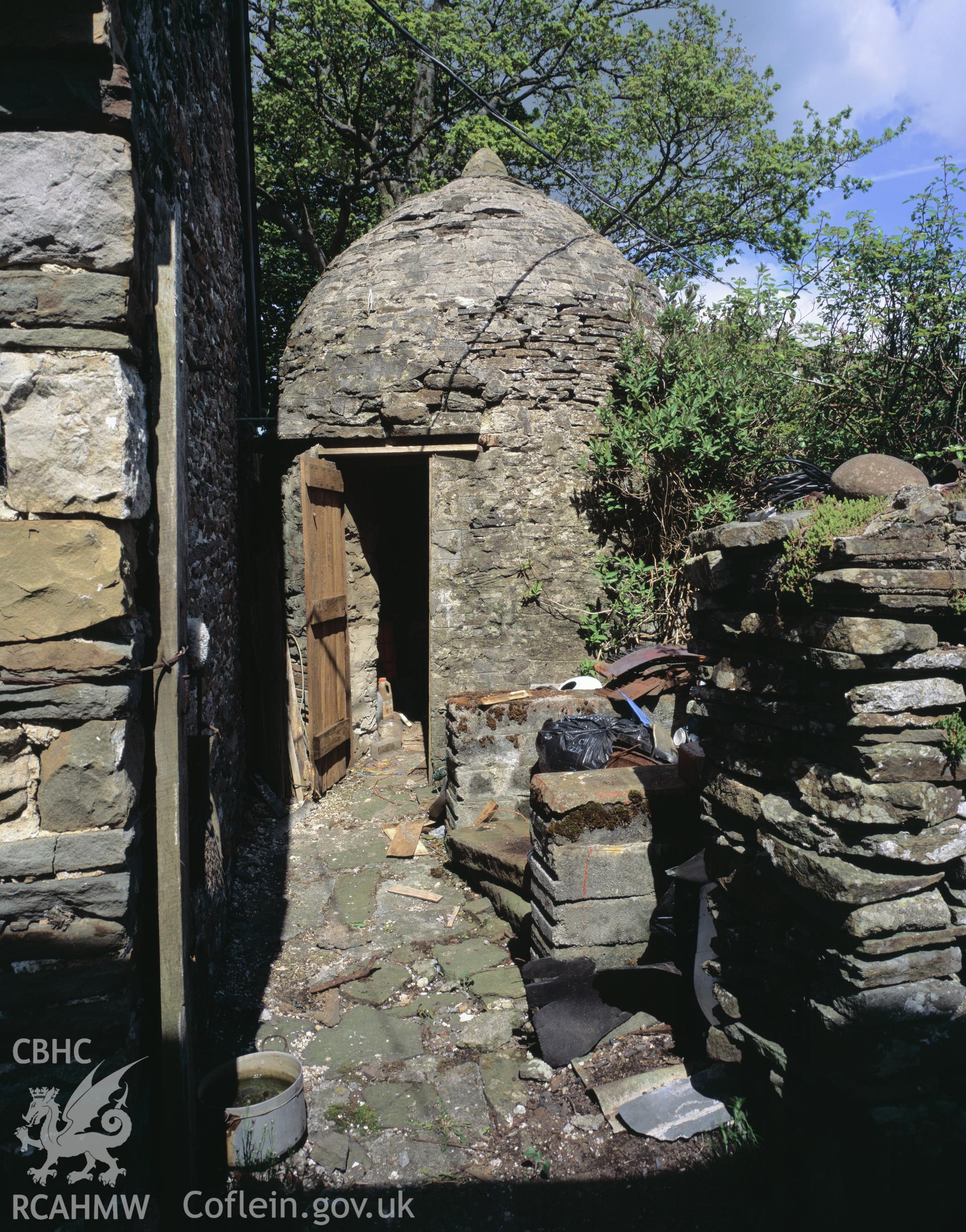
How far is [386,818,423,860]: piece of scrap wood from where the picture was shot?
5.38 metres

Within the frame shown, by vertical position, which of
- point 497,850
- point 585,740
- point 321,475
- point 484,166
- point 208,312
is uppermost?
point 484,166

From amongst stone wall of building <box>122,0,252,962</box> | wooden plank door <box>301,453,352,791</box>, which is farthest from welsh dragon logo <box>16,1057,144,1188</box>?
wooden plank door <box>301,453,352,791</box>

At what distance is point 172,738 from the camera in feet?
7.75

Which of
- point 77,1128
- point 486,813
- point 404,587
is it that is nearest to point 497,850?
point 486,813

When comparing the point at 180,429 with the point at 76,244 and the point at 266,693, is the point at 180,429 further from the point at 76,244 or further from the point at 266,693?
the point at 266,693

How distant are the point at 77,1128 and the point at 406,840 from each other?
3.51 metres

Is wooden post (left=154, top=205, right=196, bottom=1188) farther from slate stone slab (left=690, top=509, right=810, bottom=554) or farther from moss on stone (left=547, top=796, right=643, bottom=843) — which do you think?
slate stone slab (left=690, top=509, right=810, bottom=554)

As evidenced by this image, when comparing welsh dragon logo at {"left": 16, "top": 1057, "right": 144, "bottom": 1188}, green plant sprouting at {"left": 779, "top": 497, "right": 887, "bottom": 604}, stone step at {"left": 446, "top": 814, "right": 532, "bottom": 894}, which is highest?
green plant sprouting at {"left": 779, "top": 497, "right": 887, "bottom": 604}

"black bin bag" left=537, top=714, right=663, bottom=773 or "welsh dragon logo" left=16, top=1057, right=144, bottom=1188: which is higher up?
"black bin bag" left=537, top=714, right=663, bottom=773

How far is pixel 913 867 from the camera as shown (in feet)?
7.83

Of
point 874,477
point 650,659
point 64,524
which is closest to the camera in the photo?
point 64,524

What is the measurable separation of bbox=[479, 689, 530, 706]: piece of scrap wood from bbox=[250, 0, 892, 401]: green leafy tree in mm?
12443

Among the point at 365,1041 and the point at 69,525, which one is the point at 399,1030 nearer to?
the point at 365,1041

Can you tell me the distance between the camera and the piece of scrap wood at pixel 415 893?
4785 millimetres
